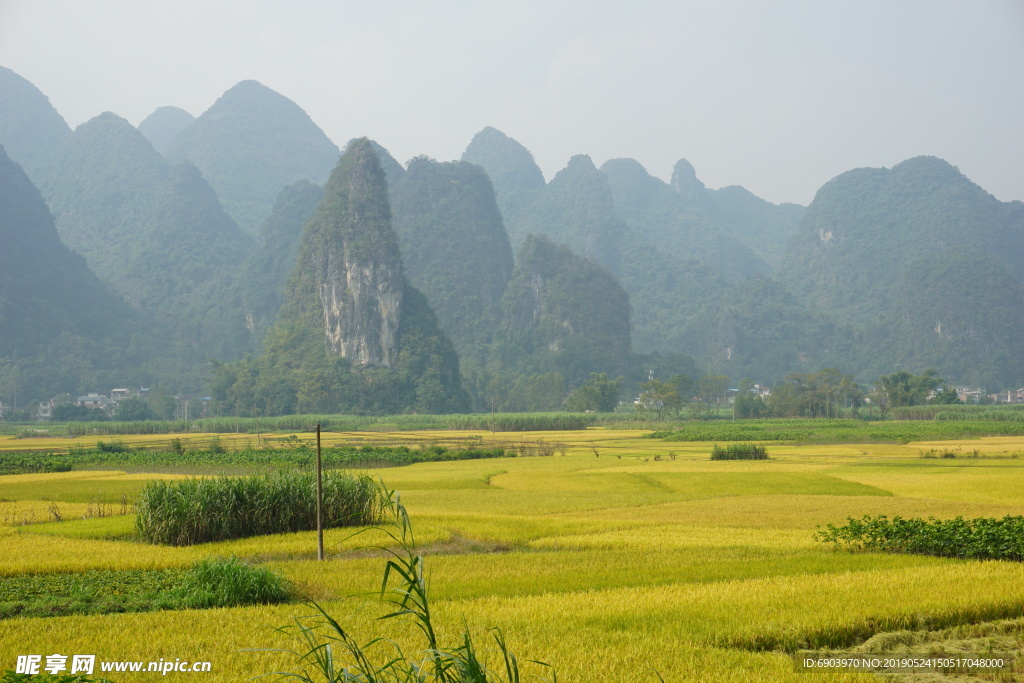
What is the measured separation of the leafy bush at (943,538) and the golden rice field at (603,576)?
60cm

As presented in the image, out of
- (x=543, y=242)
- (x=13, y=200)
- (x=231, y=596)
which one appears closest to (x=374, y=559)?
(x=231, y=596)

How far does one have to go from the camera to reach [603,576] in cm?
890

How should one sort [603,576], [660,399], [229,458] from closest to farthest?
[603,576] < [229,458] < [660,399]

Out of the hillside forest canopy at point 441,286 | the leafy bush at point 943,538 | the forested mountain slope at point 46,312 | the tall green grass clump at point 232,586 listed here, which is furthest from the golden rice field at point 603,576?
the forested mountain slope at point 46,312

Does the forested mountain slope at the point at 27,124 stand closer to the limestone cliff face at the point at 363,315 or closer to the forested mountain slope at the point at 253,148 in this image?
the forested mountain slope at the point at 253,148

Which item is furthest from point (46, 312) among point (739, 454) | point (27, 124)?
point (739, 454)

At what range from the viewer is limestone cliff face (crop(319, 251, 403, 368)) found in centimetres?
7625

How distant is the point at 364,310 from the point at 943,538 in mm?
68806

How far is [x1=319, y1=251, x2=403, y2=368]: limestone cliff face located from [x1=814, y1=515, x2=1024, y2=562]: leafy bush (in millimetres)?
66735

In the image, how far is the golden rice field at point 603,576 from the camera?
5977mm

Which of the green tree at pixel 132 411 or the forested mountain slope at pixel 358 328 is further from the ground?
the forested mountain slope at pixel 358 328

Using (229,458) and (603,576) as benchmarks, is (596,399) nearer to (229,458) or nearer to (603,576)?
(229,458)

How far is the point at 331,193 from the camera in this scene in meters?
78.8

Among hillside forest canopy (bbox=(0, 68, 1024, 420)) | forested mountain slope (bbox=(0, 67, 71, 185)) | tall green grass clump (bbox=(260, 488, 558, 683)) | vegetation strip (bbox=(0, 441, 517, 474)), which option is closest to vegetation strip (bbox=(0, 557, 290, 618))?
tall green grass clump (bbox=(260, 488, 558, 683))
